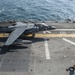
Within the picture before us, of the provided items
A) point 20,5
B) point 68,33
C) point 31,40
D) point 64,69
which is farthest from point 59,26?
point 20,5

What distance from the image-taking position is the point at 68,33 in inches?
1973

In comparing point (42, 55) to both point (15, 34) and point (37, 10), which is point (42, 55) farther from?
point (37, 10)

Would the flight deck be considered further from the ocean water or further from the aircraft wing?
the ocean water

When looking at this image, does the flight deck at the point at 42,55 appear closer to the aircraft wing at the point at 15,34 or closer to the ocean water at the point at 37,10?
the aircraft wing at the point at 15,34

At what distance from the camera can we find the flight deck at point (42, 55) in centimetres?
3631

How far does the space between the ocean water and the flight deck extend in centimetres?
2620

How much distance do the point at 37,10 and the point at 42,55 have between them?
4369 centimetres

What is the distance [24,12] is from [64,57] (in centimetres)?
4282

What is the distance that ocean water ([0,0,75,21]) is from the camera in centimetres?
7594

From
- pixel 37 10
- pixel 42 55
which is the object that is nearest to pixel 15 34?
pixel 42 55

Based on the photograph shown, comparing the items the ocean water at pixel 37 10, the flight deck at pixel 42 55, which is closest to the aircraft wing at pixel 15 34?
the flight deck at pixel 42 55

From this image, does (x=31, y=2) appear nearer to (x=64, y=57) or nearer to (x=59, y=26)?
(x=59, y=26)

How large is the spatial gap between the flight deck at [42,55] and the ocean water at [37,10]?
26.2 m

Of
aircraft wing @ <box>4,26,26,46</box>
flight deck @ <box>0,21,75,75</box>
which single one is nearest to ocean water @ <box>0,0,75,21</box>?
flight deck @ <box>0,21,75,75</box>
